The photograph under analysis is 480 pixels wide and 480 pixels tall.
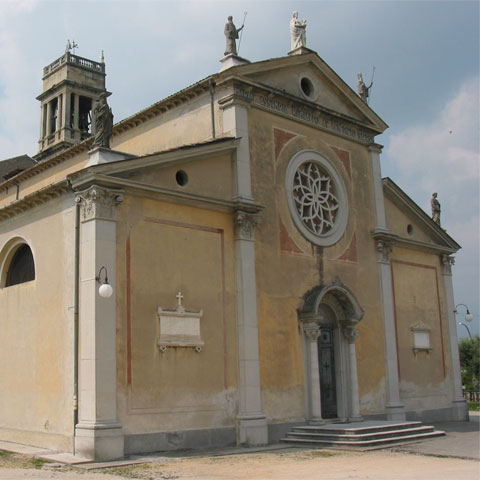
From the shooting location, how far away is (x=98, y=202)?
15.9 meters

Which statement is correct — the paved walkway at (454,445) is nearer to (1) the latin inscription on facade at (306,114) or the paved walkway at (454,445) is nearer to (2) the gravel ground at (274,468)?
(2) the gravel ground at (274,468)

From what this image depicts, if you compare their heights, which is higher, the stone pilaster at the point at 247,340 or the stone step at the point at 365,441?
the stone pilaster at the point at 247,340

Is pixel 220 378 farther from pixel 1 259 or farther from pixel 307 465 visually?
pixel 1 259

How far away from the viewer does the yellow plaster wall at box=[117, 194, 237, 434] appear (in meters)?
15.8

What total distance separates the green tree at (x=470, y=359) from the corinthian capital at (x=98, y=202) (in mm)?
44428

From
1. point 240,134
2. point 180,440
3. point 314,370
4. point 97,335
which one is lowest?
point 180,440

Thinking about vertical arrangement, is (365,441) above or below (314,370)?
below

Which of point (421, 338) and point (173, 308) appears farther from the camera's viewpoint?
point (421, 338)

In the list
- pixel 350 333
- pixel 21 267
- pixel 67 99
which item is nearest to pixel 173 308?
pixel 21 267

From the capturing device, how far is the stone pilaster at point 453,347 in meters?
26.0

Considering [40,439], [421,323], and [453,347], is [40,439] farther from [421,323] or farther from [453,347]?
[453,347]

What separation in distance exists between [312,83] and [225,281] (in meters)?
8.49

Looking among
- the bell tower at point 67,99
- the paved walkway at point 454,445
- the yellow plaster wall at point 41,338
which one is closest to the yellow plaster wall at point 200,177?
the yellow plaster wall at point 41,338

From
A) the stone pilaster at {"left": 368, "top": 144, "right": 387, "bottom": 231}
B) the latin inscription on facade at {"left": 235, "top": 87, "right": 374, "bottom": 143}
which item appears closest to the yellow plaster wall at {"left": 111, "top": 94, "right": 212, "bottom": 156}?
the latin inscription on facade at {"left": 235, "top": 87, "right": 374, "bottom": 143}
